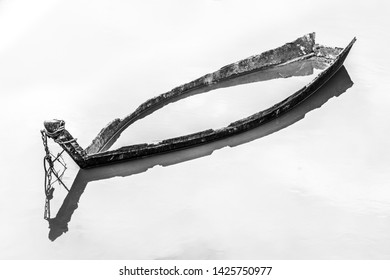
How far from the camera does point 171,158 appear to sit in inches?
379

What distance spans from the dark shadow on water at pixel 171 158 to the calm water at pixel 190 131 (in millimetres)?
28

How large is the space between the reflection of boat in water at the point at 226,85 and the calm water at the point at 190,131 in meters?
0.19

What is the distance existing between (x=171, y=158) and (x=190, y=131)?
2.98ft

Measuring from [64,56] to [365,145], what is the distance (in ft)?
22.8

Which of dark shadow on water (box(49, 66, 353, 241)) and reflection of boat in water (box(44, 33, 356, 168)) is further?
→ reflection of boat in water (box(44, 33, 356, 168))

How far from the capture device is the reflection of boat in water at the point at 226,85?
915cm

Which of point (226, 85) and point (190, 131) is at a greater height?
point (226, 85)

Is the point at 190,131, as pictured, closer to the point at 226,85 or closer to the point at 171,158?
the point at 171,158

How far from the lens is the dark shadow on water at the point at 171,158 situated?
8664 millimetres

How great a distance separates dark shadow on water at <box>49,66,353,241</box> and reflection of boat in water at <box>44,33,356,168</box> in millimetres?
100

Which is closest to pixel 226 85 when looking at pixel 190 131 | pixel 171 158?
pixel 190 131

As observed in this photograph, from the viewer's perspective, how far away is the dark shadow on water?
866cm

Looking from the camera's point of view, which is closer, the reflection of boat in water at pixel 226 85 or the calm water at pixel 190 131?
the calm water at pixel 190 131

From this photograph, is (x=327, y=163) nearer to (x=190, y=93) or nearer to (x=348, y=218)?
(x=348, y=218)
